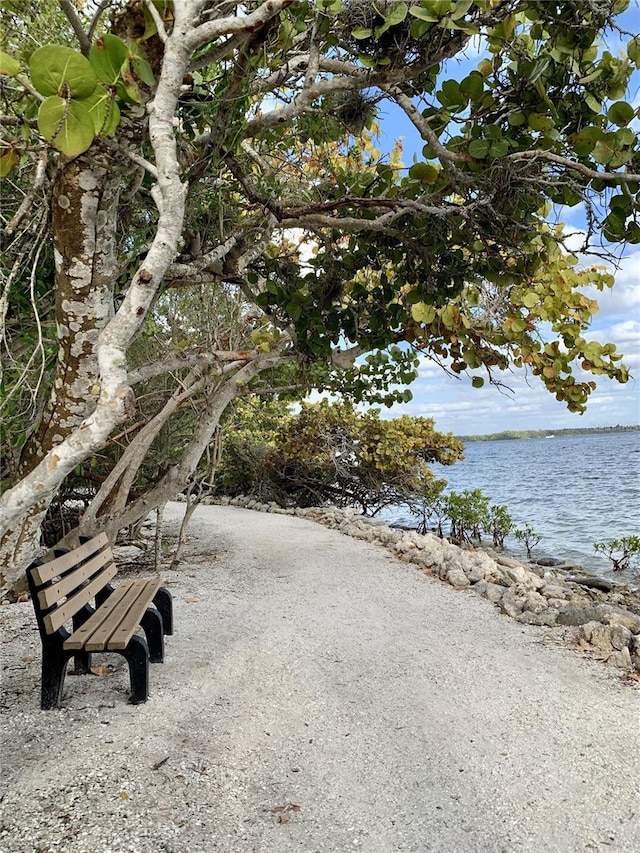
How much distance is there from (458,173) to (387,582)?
435 cm

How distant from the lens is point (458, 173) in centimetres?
303

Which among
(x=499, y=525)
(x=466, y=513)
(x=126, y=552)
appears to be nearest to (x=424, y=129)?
(x=126, y=552)

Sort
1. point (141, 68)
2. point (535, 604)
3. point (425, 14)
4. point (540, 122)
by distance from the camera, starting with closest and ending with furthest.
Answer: point (141, 68), point (425, 14), point (540, 122), point (535, 604)

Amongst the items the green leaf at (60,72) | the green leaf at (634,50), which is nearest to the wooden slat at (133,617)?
the green leaf at (60,72)

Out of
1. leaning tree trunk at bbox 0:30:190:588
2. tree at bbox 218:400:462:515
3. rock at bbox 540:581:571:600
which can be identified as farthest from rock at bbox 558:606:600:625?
tree at bbox 218:400:462:515

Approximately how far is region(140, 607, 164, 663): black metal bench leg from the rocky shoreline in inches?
120

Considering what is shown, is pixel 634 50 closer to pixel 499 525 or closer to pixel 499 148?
pixel 499 148

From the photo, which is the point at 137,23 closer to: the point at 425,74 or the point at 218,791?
the point at 425,74

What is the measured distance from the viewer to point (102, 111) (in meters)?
1.90

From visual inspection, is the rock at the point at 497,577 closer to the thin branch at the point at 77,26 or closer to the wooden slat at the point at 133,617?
the wooden slat at the point at 133,617

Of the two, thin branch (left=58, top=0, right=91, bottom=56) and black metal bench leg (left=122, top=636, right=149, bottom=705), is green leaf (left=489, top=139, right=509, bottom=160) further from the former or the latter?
black metal bench leg (left=122, top=636, right=149, bottom=705)

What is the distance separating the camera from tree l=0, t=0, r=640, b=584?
6.63ft

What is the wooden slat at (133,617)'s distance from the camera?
112 inches

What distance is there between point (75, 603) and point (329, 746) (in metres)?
1.63
